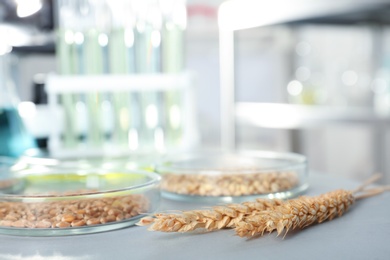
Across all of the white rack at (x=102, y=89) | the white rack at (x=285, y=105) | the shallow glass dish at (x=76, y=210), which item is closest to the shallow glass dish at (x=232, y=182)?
the shallow glass dish at (x=76, y=210)

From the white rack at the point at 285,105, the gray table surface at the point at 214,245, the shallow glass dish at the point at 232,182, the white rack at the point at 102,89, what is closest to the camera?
the gray table surface at the point at 214,245

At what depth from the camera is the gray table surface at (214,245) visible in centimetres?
40

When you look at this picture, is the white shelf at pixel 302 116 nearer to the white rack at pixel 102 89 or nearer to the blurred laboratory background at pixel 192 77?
the blurred laboratory background at pixel 192 77

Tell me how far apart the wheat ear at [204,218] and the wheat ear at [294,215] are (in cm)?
1

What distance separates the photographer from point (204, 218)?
455 millimetres

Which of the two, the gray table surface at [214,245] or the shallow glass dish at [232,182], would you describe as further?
the shallow glass dish at [232,182]

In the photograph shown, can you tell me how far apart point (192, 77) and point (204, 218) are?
23.1 inches

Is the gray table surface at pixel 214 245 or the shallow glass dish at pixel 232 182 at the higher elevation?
the shallow glass dish at pixel 232 182

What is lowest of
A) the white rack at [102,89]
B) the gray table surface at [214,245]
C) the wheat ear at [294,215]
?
the gray table surface at [214,245]

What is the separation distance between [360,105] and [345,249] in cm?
199

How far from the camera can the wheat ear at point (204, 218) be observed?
1.45 ft

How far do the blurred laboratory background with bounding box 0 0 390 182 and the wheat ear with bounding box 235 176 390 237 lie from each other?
508 millimetres

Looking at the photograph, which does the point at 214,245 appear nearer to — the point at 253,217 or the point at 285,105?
the point at 253,217

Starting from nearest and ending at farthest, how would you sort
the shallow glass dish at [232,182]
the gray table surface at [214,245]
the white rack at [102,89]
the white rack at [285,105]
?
1. the gray table surface at [214,245]
2. the shallow glass dish at [232,182]
3. the white rack at [102,89]
4. the white rack at [285,105]
